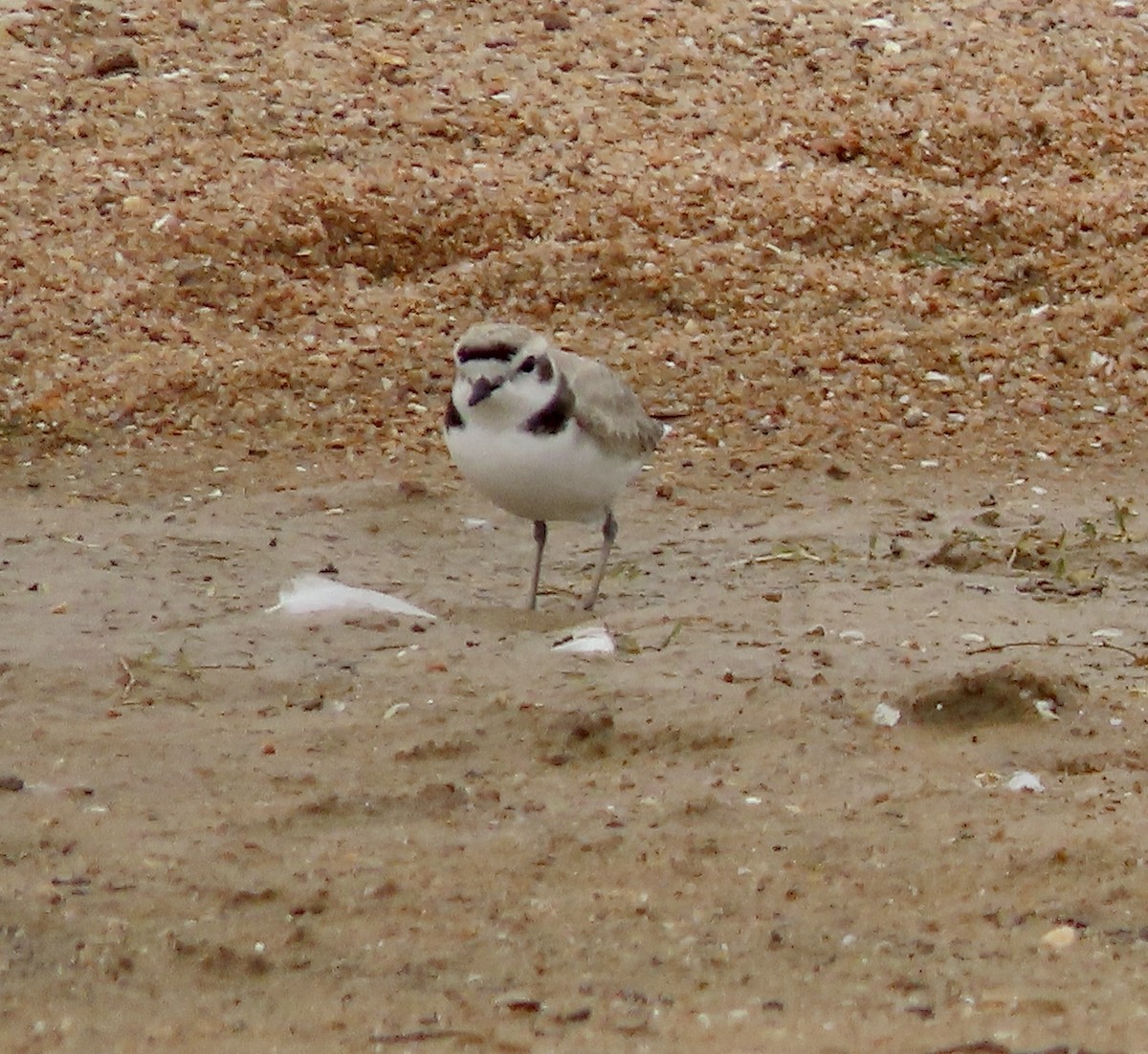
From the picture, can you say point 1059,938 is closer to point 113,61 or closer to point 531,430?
point 531,430

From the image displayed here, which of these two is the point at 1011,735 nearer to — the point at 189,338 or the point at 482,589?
the point at 482,589

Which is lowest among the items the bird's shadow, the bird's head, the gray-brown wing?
the bird's shadow

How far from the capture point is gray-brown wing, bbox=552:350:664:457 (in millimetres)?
5820

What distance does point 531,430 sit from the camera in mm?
5676

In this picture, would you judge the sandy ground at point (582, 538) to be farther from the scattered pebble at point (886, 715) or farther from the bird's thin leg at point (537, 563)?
the bird's thin leg at point (537, 563)

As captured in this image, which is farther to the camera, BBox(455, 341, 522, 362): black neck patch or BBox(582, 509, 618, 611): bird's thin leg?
BBox(582, 509, 618, 611): bird's thin leg

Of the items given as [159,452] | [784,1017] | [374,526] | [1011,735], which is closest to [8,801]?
[784,1017]

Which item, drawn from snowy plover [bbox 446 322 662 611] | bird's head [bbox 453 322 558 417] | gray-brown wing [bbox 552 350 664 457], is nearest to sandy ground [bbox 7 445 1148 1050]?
snowy plover [bbox 446 322 662 611]

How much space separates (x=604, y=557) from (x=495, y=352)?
0.72 metres

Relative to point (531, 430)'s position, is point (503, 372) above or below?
above

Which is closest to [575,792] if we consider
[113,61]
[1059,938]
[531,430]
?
[1059,938]

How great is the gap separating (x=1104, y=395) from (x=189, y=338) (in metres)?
3.48

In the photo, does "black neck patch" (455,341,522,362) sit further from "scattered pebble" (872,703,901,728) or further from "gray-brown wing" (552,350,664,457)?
"scattered pebble" (872,703,901,728)

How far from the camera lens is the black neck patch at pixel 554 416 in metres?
5.68
